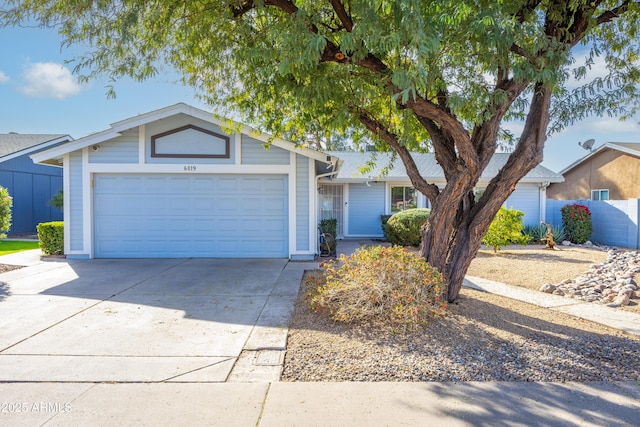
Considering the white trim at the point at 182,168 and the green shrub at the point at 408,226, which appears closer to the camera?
the white trim at the point at 182,168

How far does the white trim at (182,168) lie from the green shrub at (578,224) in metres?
11.7

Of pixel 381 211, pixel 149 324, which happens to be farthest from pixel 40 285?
pixel 381 211

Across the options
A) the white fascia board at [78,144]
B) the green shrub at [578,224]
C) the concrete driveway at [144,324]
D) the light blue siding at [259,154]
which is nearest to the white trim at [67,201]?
the white fascia board at [78,144]

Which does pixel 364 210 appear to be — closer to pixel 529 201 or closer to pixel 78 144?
pixel 529 201

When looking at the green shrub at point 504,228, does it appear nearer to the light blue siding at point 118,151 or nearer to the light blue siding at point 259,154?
the light blue siding at point 259,154

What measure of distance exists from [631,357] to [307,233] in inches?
281

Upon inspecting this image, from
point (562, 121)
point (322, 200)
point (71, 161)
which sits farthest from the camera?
point (322, 200)

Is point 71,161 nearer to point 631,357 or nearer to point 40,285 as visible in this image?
point 40,285

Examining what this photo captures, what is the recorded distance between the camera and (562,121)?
5965mm

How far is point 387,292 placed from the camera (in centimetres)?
479

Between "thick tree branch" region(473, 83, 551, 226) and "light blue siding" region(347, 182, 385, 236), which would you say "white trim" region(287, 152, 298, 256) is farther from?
"light blue siding" region(347, 182, 385, 236)

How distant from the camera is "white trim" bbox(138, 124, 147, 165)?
9.95 metres

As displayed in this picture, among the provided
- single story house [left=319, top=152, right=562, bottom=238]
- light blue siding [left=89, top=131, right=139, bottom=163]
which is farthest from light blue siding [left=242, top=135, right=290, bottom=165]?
single story house [left=319, top=152, right=562, bottom=238]

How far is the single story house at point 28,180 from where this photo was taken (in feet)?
60.2
